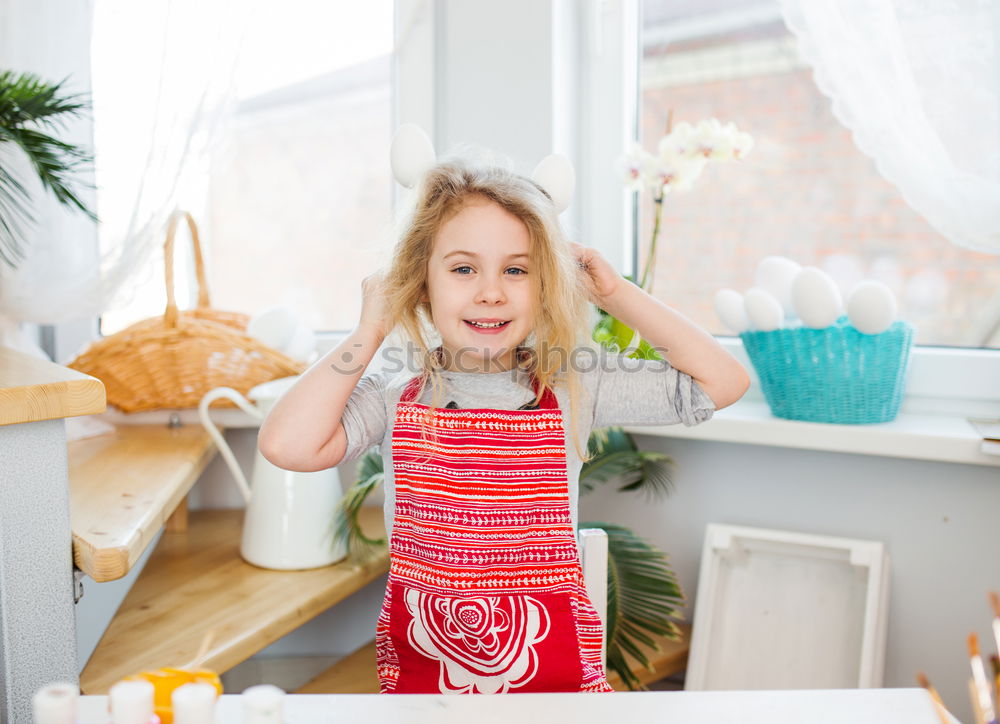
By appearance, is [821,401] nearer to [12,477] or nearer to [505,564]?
[505,564]

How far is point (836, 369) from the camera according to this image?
1.46 meters

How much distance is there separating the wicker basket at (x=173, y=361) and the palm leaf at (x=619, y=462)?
67 cm

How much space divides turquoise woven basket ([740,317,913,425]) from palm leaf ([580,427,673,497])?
0.27 meters

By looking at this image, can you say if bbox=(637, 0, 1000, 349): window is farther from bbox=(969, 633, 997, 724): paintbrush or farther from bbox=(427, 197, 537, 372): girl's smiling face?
bbox=(969, 633, 997, 724): paintbrush

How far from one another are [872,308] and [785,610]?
0.58 metres

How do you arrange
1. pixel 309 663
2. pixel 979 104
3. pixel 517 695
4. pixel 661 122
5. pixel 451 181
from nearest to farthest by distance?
pixel 517 695, pixel 451 181, pixel 979 104, pixel 661 122, pixel 309 663

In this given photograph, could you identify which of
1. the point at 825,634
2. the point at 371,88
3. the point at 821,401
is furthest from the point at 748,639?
the point at 371,88

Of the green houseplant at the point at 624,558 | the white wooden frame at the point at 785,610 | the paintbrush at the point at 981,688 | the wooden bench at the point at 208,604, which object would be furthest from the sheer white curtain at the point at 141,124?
the paintbrush at the point at 981,688

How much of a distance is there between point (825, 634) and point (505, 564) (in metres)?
0.79

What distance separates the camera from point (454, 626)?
102 cm

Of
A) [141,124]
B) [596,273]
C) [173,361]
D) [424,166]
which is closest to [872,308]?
[596,273]

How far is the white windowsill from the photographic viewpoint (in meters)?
1.41

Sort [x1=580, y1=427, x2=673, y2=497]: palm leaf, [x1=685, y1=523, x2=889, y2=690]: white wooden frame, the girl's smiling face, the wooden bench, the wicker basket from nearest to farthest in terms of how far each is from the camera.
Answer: the girl's smiling face, the wooden bench, [x1=685, y1=523, x2=889, y2=690]: white wooden frame, [x1=580, y1=427, x2=673, y2=497]: palm leaf, the wicker basket

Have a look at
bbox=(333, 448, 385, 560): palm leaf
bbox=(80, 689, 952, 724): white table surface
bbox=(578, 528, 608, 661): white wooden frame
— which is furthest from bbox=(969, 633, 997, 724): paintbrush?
bbox=(333, 448, 385, 560): palm leaf
